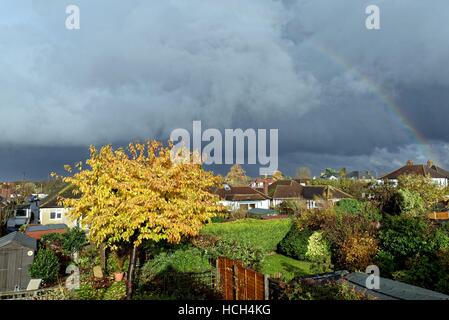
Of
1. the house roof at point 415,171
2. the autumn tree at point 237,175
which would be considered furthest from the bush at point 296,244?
the autumn tree at point 237,175

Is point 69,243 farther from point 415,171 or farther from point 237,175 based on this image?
point 237,175

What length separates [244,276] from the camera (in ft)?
32.9

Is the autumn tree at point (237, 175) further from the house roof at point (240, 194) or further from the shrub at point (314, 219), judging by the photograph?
the shrub at point (314, 219)

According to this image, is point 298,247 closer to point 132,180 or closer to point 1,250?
point 132,180

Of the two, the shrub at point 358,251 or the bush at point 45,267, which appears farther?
the shrub at point 358,251

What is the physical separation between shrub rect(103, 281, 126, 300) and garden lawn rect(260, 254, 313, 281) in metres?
6.76

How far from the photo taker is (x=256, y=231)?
77.0 ft

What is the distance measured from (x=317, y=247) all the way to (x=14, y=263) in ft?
50.1

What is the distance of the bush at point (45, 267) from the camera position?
13711 millimetres

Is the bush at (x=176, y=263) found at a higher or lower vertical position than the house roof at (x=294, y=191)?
lower

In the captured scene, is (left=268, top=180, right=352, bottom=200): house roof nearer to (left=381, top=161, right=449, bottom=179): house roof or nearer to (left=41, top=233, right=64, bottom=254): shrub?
(left=381, top=161, right=449, bottom=179): house roof

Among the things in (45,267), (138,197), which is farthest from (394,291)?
(45,267)

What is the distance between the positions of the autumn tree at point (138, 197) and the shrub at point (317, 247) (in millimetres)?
9333

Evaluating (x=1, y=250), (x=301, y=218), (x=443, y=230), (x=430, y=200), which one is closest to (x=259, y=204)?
(x=430, y=200)
